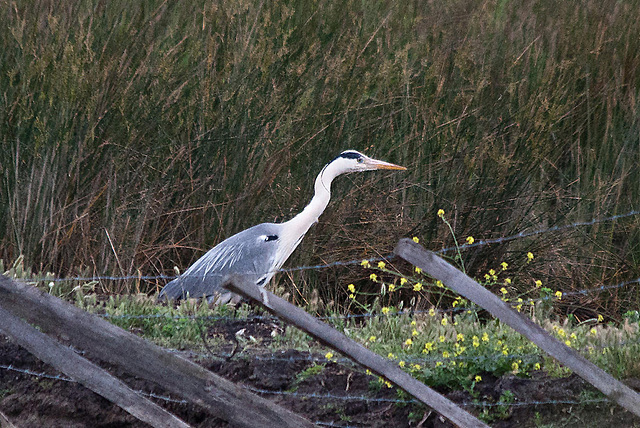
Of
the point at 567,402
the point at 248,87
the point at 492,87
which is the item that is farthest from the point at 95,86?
the point at 567,402

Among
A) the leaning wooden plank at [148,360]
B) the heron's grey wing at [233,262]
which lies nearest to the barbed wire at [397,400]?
the leaning wooden plank at [148,360]

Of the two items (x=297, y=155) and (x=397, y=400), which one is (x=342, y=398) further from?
(x=297, y=155)

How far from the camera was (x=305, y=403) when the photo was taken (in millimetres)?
3898

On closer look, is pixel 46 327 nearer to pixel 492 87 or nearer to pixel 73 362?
pixel 73 362

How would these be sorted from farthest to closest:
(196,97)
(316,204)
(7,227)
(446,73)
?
(446,73)
(196,97)
(7,227)
(316,204)

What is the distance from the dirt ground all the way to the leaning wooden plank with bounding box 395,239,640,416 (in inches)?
24.1

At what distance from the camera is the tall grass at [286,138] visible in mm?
5516

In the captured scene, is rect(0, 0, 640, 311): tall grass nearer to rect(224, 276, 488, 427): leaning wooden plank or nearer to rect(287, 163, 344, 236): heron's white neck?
rect(287, 163, 344, 236): heron's white neck

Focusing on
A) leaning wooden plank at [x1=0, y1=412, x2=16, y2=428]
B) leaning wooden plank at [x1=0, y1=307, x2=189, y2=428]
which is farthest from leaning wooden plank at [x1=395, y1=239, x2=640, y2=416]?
leaning wooden plank at [x1=0, y1=412, x2=16, y2=428]

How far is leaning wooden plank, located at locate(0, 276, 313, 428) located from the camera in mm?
3080

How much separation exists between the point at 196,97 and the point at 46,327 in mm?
2964

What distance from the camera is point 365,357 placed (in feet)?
10.0

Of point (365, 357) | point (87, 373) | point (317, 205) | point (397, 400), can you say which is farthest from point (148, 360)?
point (317, 205)

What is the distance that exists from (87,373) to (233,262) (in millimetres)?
1920
